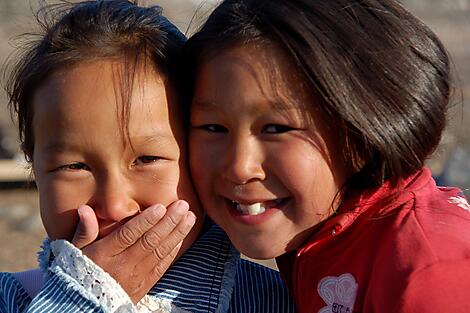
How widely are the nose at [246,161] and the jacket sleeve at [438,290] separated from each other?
42 cm

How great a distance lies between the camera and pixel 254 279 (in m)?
2.37

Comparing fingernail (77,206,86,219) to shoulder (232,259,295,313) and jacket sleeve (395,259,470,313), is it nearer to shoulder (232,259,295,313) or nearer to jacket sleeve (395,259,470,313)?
shoulder (232,259,295,313)

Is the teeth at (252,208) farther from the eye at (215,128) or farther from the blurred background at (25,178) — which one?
the blurred background at (25,178)

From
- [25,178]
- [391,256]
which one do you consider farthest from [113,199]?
[25,178]

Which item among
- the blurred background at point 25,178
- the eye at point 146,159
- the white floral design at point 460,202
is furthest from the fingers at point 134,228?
the white floral design at point 460,202

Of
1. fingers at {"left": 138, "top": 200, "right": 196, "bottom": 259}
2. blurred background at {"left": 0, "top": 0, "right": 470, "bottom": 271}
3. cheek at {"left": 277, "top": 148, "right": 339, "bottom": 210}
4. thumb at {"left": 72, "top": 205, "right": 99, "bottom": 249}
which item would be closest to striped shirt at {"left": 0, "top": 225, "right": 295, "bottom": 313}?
fingers at {"left": 138, "top": 200, "right": 196, "bottom": 259}

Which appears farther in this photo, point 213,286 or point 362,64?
point 213,286

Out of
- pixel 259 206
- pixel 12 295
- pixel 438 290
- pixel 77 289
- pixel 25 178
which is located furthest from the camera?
pixel 25 178

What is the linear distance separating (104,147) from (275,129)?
15.4 inches

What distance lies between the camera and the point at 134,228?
2080 mm

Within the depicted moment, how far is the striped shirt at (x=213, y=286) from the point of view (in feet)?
7.29

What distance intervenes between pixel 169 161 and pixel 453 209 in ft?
Result: 2.19

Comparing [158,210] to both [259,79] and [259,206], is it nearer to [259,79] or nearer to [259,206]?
[259,206]

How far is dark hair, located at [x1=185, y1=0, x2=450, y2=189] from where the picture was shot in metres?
2.02
